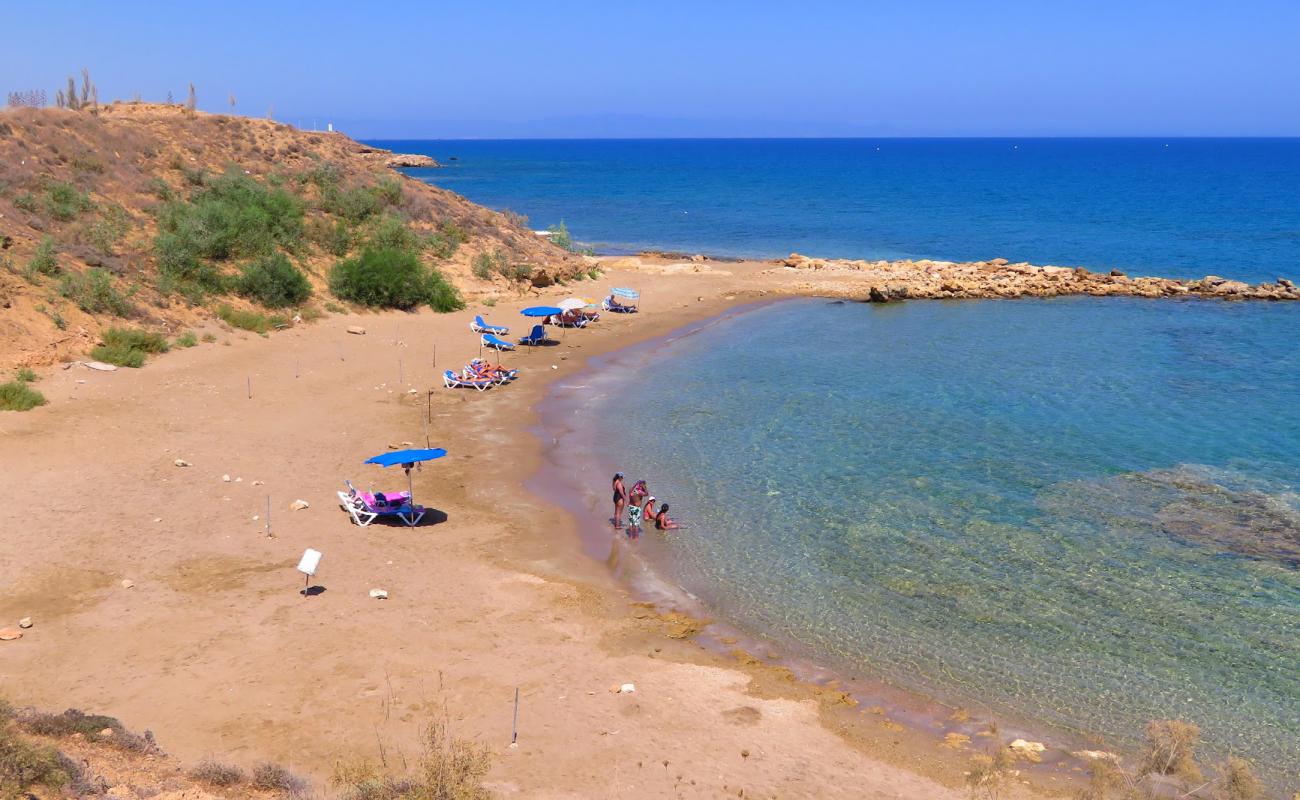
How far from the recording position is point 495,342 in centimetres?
3164

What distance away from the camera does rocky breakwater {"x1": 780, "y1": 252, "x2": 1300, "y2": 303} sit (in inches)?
1843

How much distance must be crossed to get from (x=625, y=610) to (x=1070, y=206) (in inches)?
3671

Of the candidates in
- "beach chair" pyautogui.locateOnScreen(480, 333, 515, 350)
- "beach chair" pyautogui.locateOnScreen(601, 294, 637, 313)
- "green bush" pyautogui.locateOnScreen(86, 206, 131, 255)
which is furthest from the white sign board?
"beach chair" pyautogui.locateOnScreen(601, 294, 637, 313)

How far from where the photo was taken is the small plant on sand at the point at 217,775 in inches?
378

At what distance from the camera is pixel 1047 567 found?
17359mm

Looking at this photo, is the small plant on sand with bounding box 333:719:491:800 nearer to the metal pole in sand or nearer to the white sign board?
the metal pole in sand

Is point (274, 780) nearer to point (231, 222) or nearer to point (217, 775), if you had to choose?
point (217, 775)

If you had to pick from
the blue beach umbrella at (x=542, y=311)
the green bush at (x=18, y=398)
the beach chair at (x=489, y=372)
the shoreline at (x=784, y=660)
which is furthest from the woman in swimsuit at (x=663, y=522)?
the blue beach umbrella at (x=542, y=311)

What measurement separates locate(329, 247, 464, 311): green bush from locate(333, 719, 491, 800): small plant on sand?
85.2 ft

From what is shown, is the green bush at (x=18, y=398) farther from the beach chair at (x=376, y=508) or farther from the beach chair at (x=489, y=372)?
the beach chair at (x=489, y=372)

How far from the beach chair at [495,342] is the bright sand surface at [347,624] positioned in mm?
8283

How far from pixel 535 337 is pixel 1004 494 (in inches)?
711

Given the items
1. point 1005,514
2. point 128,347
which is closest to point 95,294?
point 128,347

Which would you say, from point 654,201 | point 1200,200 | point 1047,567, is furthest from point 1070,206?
point 1047,567
